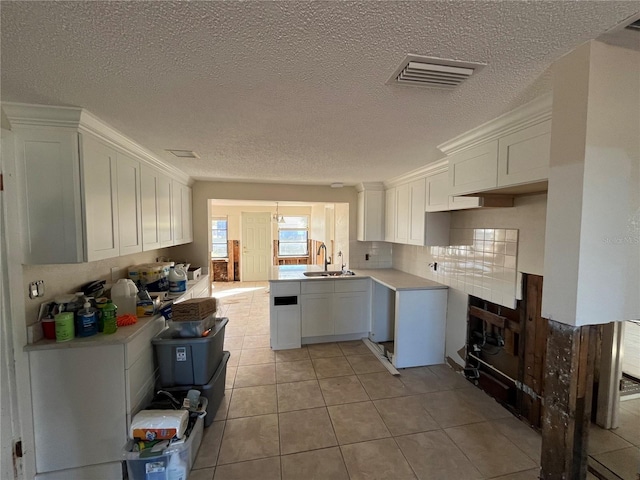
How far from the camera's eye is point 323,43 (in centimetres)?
92

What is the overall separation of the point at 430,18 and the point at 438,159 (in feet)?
6.16

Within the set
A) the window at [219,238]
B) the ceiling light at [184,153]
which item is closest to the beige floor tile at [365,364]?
the ceiling light at [184,153]

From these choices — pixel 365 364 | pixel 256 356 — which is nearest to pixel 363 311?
pixel 365 364

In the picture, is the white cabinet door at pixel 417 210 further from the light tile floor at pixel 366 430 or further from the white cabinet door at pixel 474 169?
the light tile floor at pixel 366 430

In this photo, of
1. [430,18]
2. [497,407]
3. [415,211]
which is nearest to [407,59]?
[430,18]

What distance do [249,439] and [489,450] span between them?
1.71 meters

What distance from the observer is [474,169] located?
184 centimetres

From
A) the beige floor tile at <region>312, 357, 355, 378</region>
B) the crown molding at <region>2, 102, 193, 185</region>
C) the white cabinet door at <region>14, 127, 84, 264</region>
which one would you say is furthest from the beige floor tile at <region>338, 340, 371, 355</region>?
the crown molding at <region>2, 102, 193, 185</region>

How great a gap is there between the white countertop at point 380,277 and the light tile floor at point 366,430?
2.99ft

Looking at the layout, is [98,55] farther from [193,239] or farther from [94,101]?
[193,239]

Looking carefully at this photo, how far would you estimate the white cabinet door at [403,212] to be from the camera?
10.9 ft

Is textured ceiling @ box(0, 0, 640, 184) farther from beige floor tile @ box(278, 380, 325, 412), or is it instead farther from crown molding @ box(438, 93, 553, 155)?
beige floor tile @ box(278, 380, 325, 412)

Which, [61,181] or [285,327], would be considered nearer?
[61,181]

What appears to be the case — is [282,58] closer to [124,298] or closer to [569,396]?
[569,396]
